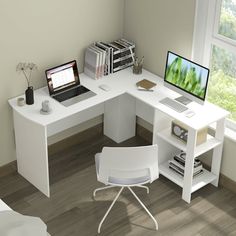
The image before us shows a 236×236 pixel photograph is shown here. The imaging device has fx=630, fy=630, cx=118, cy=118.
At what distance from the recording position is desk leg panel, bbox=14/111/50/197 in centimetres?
530

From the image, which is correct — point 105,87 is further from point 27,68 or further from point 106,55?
point 27,68

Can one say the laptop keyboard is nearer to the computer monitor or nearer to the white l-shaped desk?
the white l-shaped desk

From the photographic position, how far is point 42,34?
5.53 meters

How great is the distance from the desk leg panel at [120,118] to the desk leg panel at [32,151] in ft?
3.43

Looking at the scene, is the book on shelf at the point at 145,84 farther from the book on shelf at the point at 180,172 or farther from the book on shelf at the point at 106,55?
the book on shelf at the point at 180,172

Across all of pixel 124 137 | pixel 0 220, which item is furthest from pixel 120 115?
pixel 0 220

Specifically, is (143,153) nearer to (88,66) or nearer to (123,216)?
(123,216)

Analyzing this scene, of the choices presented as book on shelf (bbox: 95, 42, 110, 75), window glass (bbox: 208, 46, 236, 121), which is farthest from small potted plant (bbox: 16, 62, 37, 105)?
window glass (bbox: 208, 46, 236, 121)

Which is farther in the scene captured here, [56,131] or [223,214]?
[56,131]

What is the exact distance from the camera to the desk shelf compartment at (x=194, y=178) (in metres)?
5.54

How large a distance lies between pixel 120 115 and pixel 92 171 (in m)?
0.65

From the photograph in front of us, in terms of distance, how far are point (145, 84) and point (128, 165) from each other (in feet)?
3.77

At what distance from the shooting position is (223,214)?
5.41 metres

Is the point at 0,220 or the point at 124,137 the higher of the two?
the point at 0,220
